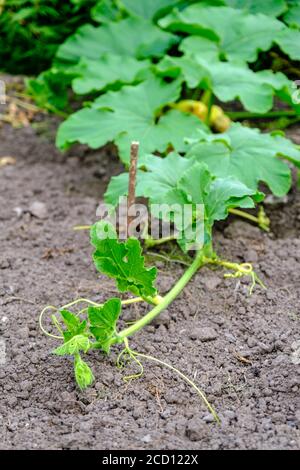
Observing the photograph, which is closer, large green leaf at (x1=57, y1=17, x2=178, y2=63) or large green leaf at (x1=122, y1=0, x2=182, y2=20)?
large green leaf at (x1=57, y1=17, x2=178, y2=63)

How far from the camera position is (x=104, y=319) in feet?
7.63

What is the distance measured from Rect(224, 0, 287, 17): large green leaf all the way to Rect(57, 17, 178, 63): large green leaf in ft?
1.24

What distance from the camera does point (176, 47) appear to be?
4211 millimetres

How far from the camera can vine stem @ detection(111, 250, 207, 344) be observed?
246 cm

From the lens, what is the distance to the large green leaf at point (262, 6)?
3.87 m

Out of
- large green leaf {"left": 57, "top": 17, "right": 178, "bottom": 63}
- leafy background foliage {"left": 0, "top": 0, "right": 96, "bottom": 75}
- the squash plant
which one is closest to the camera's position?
the squash plant

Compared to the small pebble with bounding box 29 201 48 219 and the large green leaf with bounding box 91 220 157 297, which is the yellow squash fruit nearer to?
the small pebble with bounding box 29 201 48 219

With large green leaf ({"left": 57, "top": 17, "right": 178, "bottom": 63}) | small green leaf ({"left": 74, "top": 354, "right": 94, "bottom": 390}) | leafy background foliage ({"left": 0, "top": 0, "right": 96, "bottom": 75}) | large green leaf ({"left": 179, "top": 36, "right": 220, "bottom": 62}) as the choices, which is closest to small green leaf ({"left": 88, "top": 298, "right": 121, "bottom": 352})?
small green leaf ({"left": 74, "top": 354, "right": 94, "bottom": 390})

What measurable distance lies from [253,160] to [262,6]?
Answer: 1.24 metres

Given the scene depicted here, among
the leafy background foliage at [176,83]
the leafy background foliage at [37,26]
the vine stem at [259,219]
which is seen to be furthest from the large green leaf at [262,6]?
the vine stem at [259,219]

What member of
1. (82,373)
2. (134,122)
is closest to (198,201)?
(82,373)

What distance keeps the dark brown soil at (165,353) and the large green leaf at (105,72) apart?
666 millimetres
